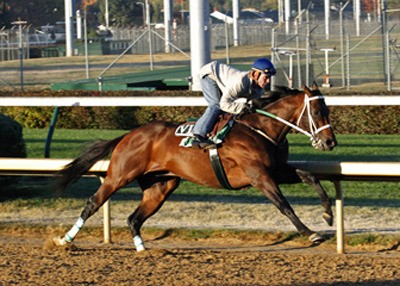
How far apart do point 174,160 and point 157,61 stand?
33495mm

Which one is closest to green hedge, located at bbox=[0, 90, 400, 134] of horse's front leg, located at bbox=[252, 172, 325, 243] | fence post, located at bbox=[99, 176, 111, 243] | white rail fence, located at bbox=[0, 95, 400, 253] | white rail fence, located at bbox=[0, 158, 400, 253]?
white rail fence, located at bbox=[0, 95, 400, 253]

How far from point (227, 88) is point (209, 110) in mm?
247

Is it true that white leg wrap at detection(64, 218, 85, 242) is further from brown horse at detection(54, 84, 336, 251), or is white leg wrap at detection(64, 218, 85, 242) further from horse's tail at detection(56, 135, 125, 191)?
horse's tail at detection(56, 135, 125, 191)

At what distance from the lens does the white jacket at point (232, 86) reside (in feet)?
24.7

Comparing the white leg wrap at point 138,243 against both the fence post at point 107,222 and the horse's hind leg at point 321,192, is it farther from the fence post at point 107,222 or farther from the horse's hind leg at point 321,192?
the horse's hind leg at point 321,192

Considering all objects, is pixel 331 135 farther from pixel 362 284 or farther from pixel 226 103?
pixel 362 284

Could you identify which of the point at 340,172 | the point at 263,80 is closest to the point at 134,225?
the point at 263,80

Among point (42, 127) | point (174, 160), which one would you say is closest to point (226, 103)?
point (174, 160)

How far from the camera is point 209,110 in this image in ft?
25.1

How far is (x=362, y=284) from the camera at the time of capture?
20.7 ft

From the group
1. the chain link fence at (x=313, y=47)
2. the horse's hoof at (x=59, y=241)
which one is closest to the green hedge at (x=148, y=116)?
the chain link fence at (x=313, y=47)

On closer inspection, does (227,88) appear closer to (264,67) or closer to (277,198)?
(264,67)

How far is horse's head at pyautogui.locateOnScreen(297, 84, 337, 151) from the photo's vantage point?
7.28 meters

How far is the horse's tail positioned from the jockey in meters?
0.89
